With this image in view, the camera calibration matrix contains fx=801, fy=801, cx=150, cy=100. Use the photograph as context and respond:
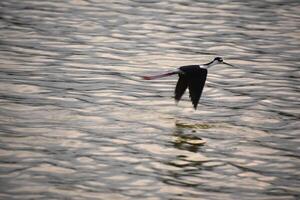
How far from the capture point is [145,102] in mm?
15070

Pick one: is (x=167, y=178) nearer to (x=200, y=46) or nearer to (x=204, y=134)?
(x=204, y=134)

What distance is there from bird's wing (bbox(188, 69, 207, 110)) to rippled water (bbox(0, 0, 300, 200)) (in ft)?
1.75

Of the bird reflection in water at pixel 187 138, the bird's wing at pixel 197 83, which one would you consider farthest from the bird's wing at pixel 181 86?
the bird reflection in water at pixel 187 138

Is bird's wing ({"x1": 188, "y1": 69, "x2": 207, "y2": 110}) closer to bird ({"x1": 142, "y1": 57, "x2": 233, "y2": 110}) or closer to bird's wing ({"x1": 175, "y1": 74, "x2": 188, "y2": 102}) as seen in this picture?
bird ({"x1": 142, "y1": 57, "x2": 233, "y2": 110})

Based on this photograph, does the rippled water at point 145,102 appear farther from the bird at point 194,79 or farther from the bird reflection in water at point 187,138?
the bird at point 194,79

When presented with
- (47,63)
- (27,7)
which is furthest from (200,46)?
(27,7)

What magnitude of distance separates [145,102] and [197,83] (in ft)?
5.20

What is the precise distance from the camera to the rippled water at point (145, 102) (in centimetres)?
1116

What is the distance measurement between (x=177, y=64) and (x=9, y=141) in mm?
6128

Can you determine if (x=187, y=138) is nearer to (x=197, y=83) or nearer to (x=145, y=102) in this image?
(x=197, y=83)

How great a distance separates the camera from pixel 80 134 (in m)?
12.9

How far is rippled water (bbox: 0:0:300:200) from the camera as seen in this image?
11156mm

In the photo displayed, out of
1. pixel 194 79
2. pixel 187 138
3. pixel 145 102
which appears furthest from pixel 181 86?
pixel 187 138

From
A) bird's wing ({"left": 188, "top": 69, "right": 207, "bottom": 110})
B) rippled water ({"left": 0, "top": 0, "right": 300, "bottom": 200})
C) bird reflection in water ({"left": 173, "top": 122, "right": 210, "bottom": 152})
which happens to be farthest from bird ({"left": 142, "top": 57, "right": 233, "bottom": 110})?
rippled water ({"left": 0, "top": 0, "right": 300, "bottom": 200})
